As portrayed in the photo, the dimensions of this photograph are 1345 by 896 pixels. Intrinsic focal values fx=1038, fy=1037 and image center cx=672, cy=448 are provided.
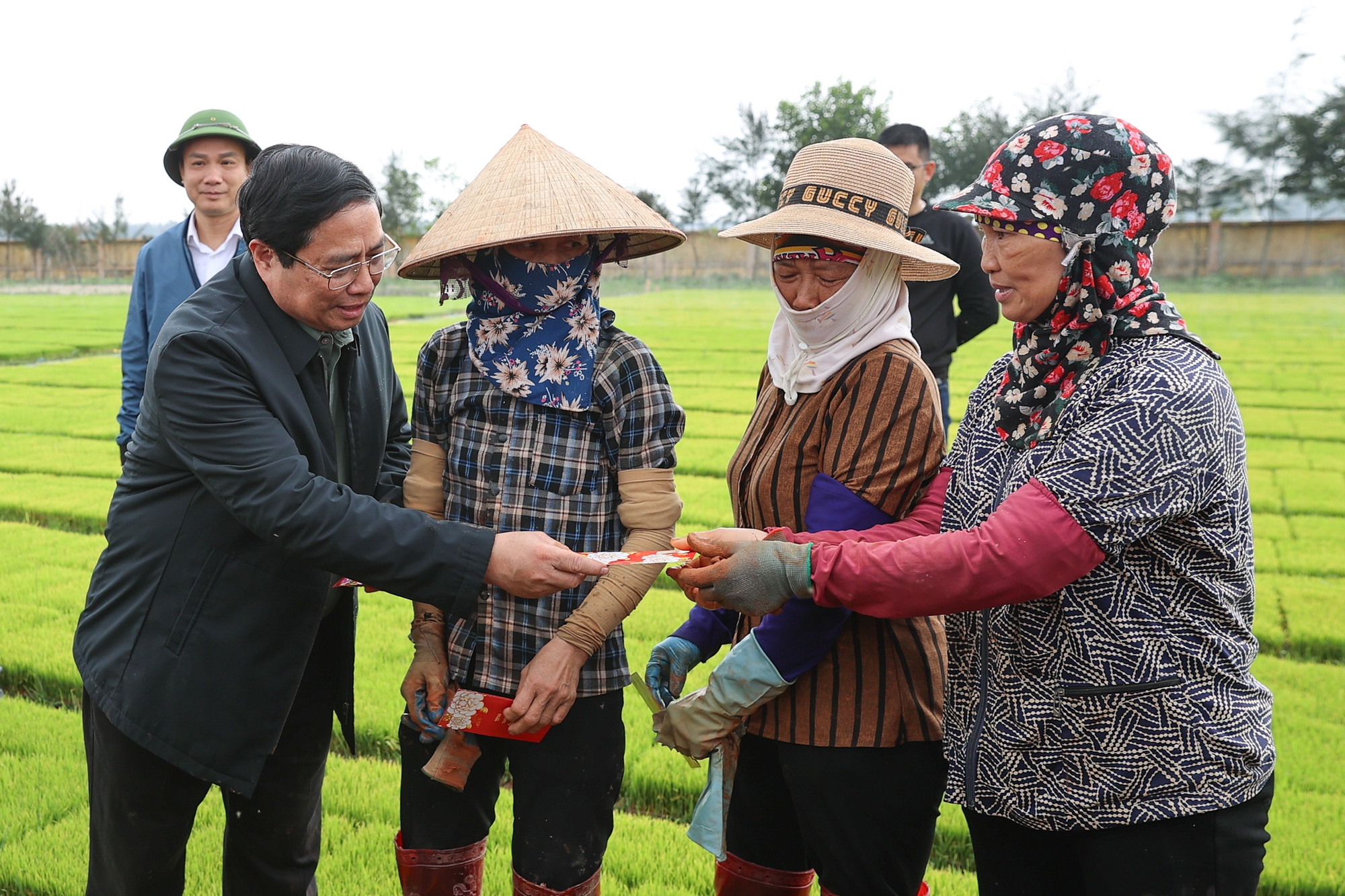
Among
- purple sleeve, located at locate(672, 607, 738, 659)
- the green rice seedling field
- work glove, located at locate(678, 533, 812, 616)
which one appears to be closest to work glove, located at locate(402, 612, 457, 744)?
purple sleeve, located at locate(672, 607, 738, 659)

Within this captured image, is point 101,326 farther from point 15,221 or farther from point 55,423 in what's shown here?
point 15,221

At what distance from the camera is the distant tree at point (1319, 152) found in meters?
43.8

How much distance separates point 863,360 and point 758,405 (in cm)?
38

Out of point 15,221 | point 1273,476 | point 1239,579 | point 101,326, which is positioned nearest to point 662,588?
point 1239,579

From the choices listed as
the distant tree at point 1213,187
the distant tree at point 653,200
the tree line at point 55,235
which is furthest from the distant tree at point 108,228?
the distant tree at point 1213,187

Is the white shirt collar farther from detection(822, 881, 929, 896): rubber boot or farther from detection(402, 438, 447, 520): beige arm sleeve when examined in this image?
detection(822, 881, 929, 896): rubber boot

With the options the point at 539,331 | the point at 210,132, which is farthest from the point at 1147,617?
the point at 210,132

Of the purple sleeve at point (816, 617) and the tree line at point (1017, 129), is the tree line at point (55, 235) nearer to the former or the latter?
the tree line at point (1017, 129)

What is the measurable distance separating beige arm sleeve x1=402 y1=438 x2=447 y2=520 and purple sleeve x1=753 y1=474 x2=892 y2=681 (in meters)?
0.81

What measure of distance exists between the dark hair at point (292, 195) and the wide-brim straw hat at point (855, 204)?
86 cm

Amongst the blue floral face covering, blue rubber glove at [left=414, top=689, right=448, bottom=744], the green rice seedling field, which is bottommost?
the green rice seedling field

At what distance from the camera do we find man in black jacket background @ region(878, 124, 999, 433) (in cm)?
583

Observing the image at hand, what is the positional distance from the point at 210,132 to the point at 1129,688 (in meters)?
4.18

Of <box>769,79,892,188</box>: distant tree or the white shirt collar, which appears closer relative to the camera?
the white shirt collar
